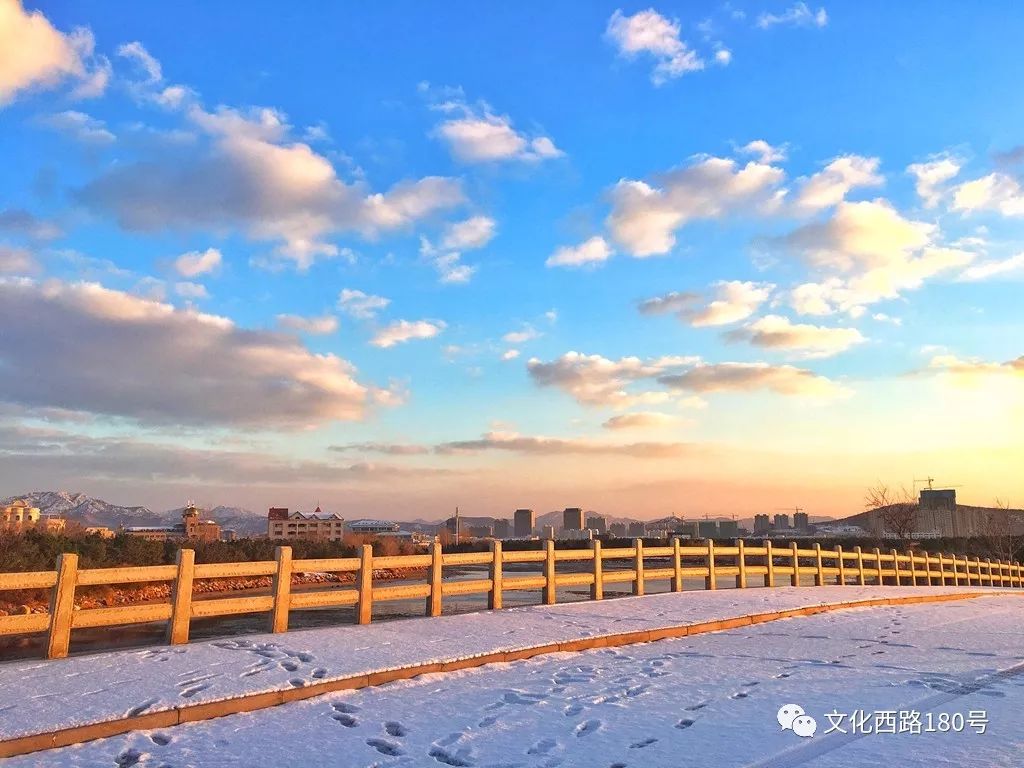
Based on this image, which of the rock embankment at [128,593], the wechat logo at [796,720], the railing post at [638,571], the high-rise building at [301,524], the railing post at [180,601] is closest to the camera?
the wechat logo at [796,720]

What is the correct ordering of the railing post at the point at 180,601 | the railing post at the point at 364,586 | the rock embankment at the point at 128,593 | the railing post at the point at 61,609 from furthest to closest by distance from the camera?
1. the rock embankment at the point at 128,593
2. the railing post at the point at 364,586
3. the railing post at the point at 180,601
4. the railing post at the point at 61,609

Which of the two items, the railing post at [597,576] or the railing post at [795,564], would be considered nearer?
the railing post at [597,576]

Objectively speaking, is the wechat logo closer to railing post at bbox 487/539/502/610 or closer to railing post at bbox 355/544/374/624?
railing post at bbox 355/544/374/624

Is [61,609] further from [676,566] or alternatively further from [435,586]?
[676,566]

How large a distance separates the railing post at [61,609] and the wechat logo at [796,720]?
755 cm

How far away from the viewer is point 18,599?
2480cm

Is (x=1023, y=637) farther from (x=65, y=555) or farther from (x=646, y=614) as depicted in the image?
(x=65, y=555)

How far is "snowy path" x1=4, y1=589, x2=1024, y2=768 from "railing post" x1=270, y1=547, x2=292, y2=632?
330cm

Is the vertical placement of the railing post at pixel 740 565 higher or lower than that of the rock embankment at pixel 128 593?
higher

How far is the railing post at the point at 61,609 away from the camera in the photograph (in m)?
9.27

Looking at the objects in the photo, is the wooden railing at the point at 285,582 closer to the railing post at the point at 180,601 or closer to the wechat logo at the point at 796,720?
the railing post at the point at 180,601

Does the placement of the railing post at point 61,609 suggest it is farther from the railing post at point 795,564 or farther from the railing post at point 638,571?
the railing post at point 795,564

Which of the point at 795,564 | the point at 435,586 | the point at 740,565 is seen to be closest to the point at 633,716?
the point at 435,586

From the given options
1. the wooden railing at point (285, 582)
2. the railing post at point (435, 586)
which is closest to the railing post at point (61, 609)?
the wooden railing at point (285, 582)
